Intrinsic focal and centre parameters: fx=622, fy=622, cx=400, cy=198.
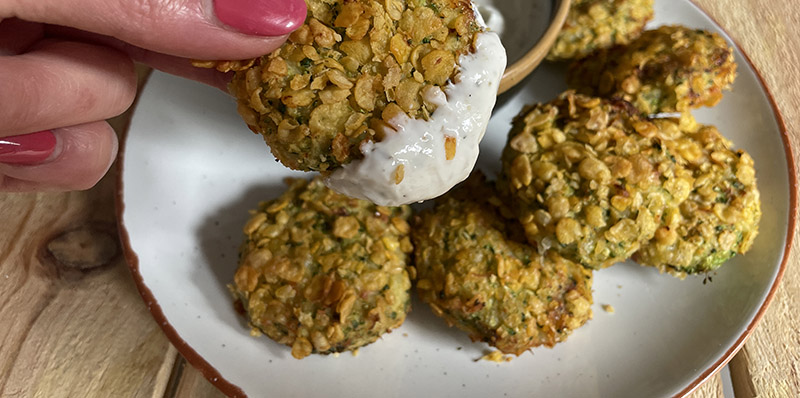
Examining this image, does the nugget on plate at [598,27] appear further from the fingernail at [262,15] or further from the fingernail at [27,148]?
the fingernail at [27,148]

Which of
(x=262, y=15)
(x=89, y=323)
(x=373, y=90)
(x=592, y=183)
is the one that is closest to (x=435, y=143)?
(x=373, y=90)

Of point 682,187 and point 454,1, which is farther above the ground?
point 454,1

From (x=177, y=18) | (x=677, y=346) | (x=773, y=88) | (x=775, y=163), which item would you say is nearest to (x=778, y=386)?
(x=677, y=346)

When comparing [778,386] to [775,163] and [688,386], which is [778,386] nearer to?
[688,386]

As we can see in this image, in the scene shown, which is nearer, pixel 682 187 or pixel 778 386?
pixel 682 187

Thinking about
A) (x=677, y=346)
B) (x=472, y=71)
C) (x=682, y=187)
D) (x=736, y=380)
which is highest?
(x=472, y=71)

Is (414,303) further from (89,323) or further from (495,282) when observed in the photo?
(89,323)

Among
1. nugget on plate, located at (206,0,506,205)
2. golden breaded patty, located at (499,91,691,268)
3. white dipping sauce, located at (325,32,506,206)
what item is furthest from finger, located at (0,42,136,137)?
golden breaded patty, located at (499,91,691,268)
